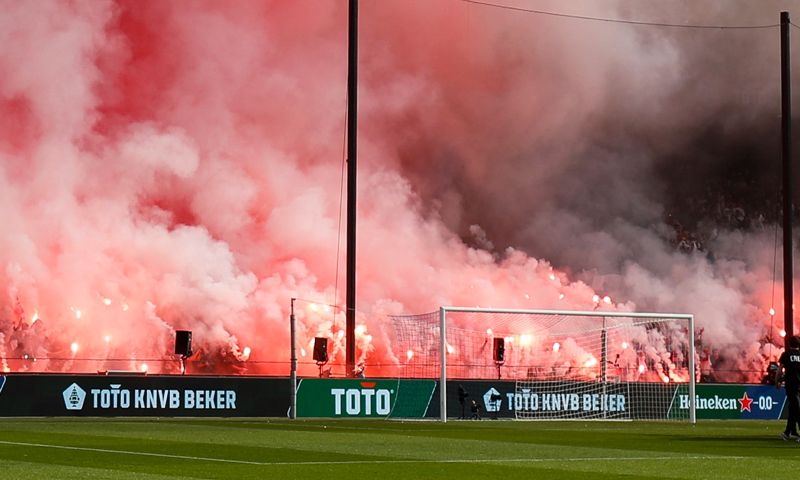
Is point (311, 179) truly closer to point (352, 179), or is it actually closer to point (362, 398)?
point (352, 179)

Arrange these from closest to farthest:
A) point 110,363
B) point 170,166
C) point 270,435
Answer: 1. point 270,435
2. point 110,363
3. point 170,166

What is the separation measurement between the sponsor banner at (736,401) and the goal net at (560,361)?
0.58 m

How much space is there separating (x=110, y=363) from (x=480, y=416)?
17759mm

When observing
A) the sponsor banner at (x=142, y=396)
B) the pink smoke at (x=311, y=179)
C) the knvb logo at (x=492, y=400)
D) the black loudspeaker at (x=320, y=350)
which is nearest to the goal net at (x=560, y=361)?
the knvb logo at (x=492, y=400)

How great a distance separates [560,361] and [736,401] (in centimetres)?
642

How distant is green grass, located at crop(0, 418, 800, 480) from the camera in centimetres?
1369

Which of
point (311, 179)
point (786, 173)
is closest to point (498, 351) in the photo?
point (786, 173)

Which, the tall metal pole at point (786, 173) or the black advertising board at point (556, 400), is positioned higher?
the tall metal pole at point (786, 173)

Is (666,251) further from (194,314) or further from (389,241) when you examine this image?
(194,314)

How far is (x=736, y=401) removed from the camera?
116 ft

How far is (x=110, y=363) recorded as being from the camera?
46250mm

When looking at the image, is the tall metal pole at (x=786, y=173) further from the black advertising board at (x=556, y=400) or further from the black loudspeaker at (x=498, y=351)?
the black loudspeaker at (x=498, y=351)

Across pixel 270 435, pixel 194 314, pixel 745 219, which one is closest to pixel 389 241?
pixel 194 314

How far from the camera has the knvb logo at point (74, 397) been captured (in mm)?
29938
